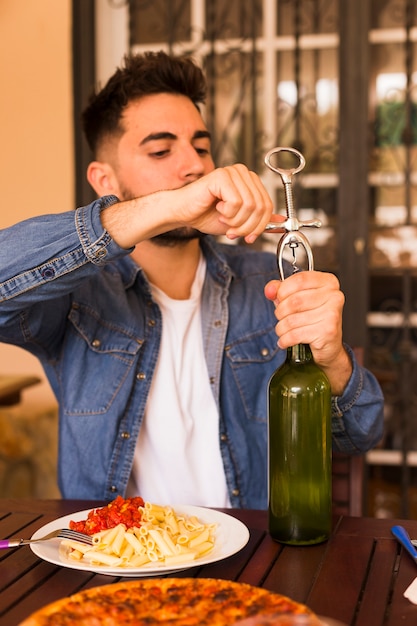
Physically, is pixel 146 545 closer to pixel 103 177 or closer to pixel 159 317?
pixel 159 317

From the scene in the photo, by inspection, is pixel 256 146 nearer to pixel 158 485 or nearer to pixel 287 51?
pixel 287 51

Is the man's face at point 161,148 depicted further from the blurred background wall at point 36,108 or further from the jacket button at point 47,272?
the blurred background wall at point 36,108

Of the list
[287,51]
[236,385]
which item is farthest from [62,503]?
[287,51]

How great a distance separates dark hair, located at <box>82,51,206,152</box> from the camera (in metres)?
1.89

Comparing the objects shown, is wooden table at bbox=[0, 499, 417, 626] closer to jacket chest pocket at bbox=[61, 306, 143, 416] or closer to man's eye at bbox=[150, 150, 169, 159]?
jacket chest pocket at bbox=[61, 306, 143, 416]

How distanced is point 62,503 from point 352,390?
540 mm

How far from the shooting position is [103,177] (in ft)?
6.42

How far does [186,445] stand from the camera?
172 centimetres

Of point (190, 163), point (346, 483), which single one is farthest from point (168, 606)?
point (190, 163)

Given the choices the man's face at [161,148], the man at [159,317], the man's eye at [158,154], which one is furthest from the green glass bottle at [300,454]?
the man's eye at [158,154]

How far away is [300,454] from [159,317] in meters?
0.68

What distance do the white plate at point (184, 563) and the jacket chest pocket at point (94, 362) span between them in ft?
1.30

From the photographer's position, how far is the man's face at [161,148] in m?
1.79

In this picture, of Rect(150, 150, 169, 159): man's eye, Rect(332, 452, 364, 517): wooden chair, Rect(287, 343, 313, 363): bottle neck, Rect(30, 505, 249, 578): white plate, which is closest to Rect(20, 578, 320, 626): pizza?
Rect(30, 505, 249, 578): white plate
